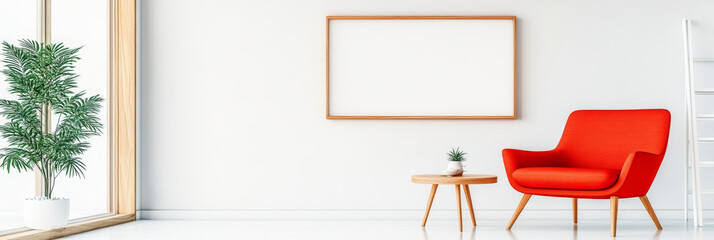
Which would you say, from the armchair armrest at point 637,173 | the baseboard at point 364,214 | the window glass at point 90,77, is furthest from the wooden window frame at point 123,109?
the armchair armrest at point 637,173

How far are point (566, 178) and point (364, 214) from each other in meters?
1.60

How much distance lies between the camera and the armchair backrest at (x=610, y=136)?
15.0 feet

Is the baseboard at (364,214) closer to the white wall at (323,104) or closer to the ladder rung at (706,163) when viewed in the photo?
the white wall at (323,104)

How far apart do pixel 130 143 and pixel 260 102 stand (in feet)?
3.20

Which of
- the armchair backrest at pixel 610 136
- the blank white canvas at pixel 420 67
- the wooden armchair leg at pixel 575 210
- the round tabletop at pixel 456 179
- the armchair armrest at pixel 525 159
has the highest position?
the blank white canvas at pixel 420 67

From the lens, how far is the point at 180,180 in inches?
212

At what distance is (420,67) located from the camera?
5305 millimetres

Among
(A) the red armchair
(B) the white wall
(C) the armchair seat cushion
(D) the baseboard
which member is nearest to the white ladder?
(B) the white wall

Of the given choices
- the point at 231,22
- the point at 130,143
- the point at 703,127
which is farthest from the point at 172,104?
the point at 703,127

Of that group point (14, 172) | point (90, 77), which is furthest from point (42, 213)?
point (90, 77)

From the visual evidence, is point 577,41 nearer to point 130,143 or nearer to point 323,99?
point 323,99

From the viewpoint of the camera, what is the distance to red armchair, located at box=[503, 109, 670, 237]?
4199 mm

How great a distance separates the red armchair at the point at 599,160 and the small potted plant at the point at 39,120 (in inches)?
104

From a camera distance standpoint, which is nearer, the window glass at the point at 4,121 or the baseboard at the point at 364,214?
the window glass at the point at 4,121
